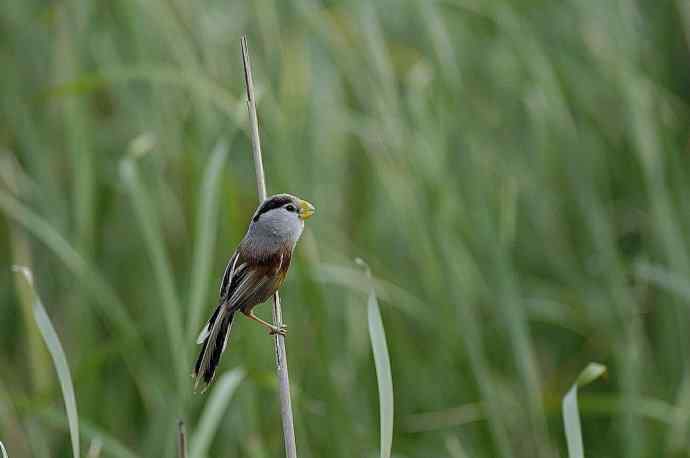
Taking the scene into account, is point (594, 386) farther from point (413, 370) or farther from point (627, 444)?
point (413, 370)

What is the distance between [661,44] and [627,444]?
1.56 m

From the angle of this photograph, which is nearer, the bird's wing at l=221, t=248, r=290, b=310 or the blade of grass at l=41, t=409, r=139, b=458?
the bird's wing at l=221, t=248, r=290, b=310

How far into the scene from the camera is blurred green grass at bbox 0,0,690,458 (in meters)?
2.51

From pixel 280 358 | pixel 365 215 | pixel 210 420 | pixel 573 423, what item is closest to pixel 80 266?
pixel 210 420

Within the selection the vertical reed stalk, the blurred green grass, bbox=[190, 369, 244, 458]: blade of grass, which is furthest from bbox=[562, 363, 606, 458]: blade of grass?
the blurred green grass

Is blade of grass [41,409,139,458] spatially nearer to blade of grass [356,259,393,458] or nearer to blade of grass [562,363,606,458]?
blade of grass [356,259,393,458]

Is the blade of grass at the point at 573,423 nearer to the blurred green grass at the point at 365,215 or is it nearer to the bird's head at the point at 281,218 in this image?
the bird's head at the point at 281,218

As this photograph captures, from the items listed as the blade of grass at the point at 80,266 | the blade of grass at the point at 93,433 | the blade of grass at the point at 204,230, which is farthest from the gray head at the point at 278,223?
the blade of grass at the point at 80,266

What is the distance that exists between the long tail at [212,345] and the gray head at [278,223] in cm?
11

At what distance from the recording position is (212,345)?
1.16 meters

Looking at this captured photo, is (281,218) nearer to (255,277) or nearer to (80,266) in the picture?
(255,277)

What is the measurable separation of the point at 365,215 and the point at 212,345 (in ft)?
6.36

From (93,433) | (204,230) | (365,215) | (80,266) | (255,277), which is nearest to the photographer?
(255,277)

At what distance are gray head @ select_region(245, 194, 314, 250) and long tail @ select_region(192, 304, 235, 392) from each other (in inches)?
4.2
